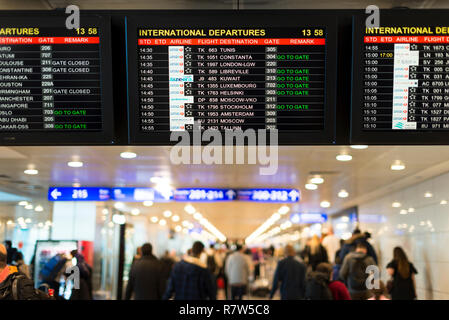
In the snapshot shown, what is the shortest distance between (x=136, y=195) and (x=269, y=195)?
288 cm

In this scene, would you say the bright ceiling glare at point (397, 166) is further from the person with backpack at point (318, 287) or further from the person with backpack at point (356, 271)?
the person with backpack at point (318, 287)

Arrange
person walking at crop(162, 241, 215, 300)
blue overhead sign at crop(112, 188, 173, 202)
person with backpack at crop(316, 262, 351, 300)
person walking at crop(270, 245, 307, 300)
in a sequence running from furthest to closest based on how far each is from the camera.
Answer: blue overhead sign at crop(112, 188, 173, 202) → person walking at crop(270, 245, 307, 300) → person with backpack at crop(316, 262, 351, 300) → person walking at crop(162, 241, 215, 300)

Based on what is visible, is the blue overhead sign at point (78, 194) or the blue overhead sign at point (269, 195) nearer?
the blue overhead sign at point (78, 194)

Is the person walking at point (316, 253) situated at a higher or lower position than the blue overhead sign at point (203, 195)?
lower

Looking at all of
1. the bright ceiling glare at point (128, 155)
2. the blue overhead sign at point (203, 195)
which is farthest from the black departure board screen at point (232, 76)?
the blue overhead sign at point (203, 195)

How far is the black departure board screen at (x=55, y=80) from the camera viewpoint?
4.24 metres

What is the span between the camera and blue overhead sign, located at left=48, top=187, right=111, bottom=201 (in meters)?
12.0

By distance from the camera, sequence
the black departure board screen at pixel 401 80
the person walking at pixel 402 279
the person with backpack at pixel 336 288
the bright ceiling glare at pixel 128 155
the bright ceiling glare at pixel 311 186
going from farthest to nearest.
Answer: the bright ceiling glare at pixel 311 186
the person walking at pixel 402 279
the bright ceiling glare at pixel 128 155
the person with backpack at pixel 336 288
the black departure board screen at pixel 401 80

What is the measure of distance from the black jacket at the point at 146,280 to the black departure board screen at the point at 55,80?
5578mm

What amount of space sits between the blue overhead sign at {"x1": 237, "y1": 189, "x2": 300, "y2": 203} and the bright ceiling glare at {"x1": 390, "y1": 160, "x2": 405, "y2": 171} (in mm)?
2415

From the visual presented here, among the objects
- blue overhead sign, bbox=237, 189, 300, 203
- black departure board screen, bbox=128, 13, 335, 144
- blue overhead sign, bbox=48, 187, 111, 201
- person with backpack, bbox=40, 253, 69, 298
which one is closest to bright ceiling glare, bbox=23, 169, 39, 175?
blue overhead sign, bbox=48, 187, 111, 201

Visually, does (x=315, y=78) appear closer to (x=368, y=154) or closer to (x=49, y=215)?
(x=368, y=154)

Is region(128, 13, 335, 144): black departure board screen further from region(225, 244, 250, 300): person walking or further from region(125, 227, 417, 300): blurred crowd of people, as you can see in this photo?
region(225, 244, 250, 300): person walking

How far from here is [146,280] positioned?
9508 millimetres
